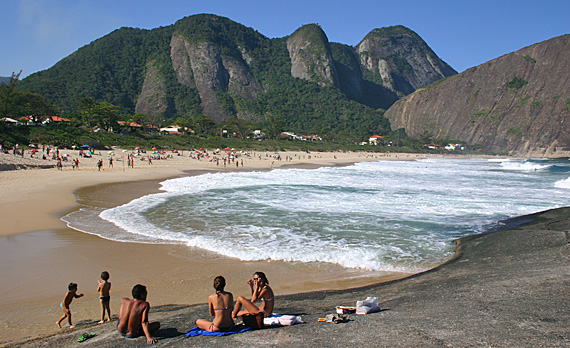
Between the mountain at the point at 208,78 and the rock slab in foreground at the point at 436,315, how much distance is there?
11569 centimetres

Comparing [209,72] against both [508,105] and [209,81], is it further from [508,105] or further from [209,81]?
[508,105]

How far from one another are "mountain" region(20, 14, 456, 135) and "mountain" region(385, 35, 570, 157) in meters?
24.7

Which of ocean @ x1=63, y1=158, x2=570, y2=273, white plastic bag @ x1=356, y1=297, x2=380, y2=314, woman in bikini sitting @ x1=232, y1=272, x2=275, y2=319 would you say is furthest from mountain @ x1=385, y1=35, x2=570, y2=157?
woman in bikini sitting @ x1=232, y1=272, x2=275, y2=319

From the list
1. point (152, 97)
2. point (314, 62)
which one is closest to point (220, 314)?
point (152, 97)

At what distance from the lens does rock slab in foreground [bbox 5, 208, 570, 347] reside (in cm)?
354

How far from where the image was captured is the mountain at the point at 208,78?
133375 mm

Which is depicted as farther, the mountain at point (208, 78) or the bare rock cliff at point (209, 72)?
the bare rock cliff at point (209, 72)

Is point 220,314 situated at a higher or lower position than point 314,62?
lower

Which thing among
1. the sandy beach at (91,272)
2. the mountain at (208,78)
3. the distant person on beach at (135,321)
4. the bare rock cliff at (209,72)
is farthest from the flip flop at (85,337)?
the bare rock cliff at (209,72)

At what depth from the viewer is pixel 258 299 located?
4.59m

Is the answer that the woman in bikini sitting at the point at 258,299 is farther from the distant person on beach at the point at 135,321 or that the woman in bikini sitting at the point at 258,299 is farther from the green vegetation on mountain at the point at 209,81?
the green vegetation on mountain at the point at 209,81

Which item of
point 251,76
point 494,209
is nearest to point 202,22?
point 251,76

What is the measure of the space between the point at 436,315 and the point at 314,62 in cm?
19783

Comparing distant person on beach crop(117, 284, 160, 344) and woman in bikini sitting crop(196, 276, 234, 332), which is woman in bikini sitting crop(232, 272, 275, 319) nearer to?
woman in bikini sitting crop(196, 276, 234, 332)
